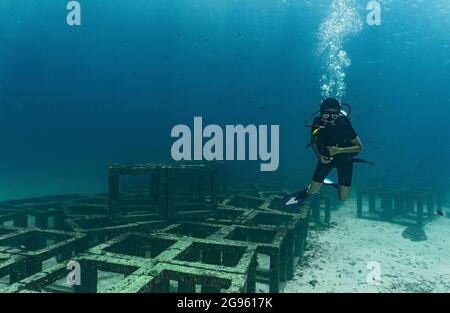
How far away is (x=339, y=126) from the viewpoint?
476 cm

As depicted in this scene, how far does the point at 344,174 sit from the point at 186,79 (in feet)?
337

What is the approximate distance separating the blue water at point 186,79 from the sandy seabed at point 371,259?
121 feet

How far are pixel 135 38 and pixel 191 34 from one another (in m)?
20.6

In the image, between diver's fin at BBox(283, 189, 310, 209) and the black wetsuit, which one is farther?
diver's fin at BBox(283, 189, 310, 209)

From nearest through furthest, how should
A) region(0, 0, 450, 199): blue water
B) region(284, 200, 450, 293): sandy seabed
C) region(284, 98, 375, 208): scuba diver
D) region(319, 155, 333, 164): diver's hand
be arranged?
region(284, 98, 375, 208): scuba diver
region(319, 155, 333, 164): diver's hand
region(284, 200, 450, 293): sandy seabed
region(0, 0, 450, 199): blue water

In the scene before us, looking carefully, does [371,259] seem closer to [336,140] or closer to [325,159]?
[325,159]

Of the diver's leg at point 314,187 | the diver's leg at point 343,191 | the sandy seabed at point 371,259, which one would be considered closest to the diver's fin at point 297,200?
the diver's leg at point 314,187

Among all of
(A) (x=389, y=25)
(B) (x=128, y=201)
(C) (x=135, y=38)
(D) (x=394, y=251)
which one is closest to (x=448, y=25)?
(A) (x=389, y=25)

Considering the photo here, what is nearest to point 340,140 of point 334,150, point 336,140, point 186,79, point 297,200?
point 336,140

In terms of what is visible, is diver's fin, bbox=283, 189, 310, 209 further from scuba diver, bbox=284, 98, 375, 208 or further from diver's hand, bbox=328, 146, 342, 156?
diver's hand, bbox=328, 146, 342, 156

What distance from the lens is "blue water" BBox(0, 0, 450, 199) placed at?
5612 cm

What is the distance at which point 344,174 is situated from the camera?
17.4 feet

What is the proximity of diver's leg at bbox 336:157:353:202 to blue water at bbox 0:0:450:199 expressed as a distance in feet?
137

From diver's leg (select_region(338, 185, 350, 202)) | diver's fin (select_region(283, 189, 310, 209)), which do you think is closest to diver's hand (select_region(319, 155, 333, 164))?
diver's leg (select_region(338, 185, 350, 202))
